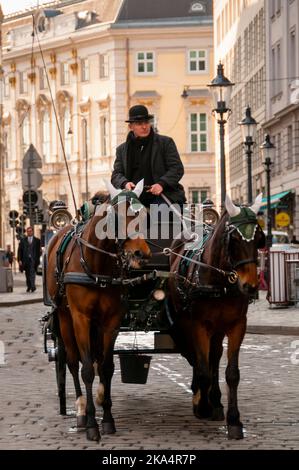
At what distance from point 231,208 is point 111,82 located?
87630 millimetres

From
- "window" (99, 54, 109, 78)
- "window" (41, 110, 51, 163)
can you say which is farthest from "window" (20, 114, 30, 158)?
"window" (99, 54, 109, 78)

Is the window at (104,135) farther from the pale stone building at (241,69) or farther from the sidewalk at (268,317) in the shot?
the sidewalk at (268,317)

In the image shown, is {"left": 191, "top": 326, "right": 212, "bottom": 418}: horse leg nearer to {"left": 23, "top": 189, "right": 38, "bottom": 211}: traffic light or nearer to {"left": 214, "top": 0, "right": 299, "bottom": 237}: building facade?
{"left": 23, "top": 189, "right": 38, "bottom": 211}: traffic light

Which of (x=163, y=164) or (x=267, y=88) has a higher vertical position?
(x=267, y=88)

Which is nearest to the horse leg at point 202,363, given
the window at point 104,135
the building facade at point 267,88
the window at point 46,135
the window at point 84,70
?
the building facade at point 267,88

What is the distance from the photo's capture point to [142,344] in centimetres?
1279

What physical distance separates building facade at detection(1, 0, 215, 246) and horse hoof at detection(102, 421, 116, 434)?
80.8 m

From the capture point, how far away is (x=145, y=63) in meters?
96.4

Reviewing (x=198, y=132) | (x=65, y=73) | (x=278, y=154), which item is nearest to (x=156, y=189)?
(x=278, y=154)

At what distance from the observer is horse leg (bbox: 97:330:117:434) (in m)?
11.4

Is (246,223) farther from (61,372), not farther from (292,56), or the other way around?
(292,56)

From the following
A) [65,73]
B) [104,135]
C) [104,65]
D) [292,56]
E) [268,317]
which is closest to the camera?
[268,317]
